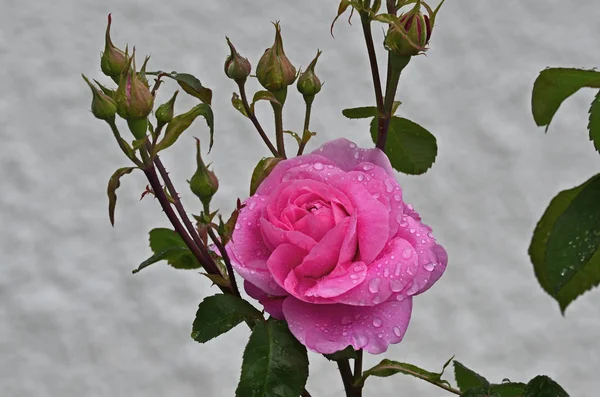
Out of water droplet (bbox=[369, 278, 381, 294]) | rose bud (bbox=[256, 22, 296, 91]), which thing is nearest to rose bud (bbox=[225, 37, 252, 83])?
rose bud (bbox=[256, 22, 296, 91])

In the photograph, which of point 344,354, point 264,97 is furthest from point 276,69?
point 344,354

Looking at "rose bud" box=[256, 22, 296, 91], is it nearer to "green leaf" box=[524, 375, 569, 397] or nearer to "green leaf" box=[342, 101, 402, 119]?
"green leaf" box=[342, 101, 402, 119]

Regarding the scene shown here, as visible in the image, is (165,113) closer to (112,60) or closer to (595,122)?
(112,60)

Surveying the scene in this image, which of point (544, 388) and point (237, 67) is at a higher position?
point (237, 67)

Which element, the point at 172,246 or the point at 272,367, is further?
the point at 172,246

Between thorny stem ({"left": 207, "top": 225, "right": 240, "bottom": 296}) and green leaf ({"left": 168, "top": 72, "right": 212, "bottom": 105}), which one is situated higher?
green leaf ({"left": 168, "top": 72, "right": 212, "bottom": 105})
